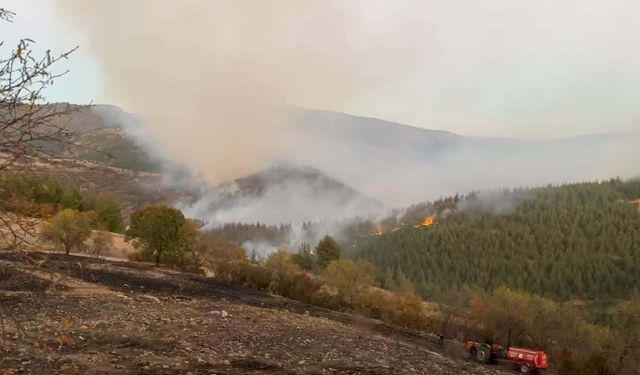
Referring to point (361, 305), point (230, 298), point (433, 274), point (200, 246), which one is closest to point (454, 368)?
point (230, 298)

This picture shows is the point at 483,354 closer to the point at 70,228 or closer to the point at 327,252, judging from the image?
the point at 70,228

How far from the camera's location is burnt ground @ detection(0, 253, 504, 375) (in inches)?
636

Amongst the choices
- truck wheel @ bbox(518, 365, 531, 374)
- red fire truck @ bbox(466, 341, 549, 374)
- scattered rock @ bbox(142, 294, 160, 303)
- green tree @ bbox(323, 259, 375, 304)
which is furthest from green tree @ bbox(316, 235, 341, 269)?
scattered rock @ bbox(142, 294, 160, 303)

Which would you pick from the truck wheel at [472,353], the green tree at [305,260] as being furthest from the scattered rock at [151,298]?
the green tree at [305,260]

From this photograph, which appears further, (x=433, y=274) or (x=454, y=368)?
(x=433, y=274)

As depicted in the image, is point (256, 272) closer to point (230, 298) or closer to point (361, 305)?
point (361, 305)

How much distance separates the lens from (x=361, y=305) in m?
57.3

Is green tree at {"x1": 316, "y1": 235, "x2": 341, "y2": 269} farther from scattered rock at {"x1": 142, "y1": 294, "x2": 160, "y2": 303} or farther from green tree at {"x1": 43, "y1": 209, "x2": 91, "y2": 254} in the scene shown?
scattered rock at {"x1": 142, "y1": 294, "x2": 160, "y2": 303}

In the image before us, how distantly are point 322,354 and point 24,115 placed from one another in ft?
66.3

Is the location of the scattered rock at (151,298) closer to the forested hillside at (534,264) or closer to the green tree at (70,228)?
the green tree at (70,228)

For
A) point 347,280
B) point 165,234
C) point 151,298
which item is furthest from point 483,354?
point 165,234

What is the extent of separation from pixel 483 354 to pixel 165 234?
40.1 m

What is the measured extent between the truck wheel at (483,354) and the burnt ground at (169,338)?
1948 millimetres

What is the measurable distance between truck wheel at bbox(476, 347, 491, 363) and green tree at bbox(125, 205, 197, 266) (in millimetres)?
38463
